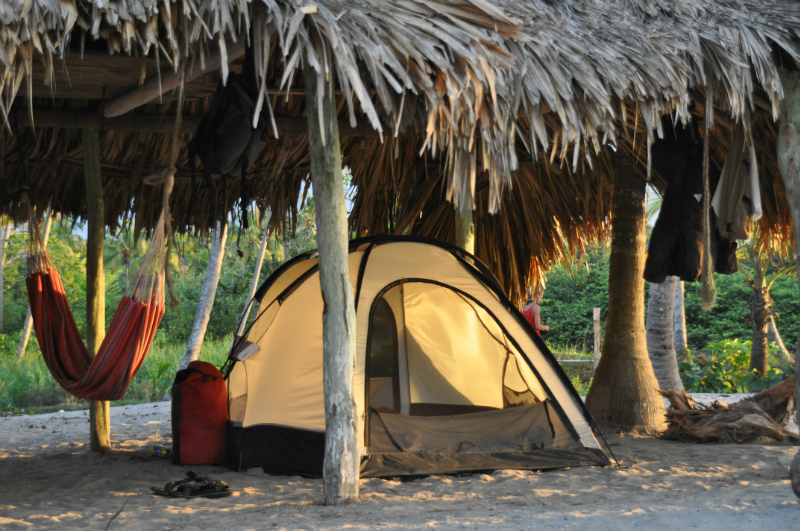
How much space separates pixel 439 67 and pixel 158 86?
4.17ft

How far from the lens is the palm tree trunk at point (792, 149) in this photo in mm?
2701

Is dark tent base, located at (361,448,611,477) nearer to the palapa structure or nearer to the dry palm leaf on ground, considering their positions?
the palapa structure

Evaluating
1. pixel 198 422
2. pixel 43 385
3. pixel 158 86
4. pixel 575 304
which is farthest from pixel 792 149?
pixel 575 304

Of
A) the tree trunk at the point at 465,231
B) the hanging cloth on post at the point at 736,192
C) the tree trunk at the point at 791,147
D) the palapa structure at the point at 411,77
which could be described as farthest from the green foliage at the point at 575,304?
the tree trunk at the point at 791,147

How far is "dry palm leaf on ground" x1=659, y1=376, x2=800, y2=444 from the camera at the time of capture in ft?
13.3

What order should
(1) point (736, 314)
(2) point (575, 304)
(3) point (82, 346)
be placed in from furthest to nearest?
1. (2) point (575, 304)
2. (1) point (736, 314)
3. (3) point (82, 346)

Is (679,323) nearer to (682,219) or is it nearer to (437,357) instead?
(682,219)

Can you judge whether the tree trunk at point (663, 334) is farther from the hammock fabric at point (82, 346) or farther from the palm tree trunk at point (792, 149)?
the hammock fabric at point (82, 346)

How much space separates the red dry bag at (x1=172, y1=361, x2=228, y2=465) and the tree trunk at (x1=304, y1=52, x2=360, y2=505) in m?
1.28

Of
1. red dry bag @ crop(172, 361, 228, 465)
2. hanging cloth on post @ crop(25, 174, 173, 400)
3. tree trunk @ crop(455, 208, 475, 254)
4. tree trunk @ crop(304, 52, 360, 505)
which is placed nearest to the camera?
tree trunk @ crop(304, 52, 360, 505)

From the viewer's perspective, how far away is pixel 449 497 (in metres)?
2.86

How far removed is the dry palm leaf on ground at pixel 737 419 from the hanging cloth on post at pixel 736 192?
1329 mm

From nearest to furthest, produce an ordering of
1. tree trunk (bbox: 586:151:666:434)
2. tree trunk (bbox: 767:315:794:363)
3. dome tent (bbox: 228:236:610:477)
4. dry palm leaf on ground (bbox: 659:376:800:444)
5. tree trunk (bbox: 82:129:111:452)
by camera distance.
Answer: dome tent (bbox: 228:236:610:477)
tree trunk (bbox: 82:129:111:452)
dry palm leaf on ground (bbox: 659:376:800:444)
tree trunk (bbox: 586:151:666:434)
tree trunk (bbox: 767:315:794:363)

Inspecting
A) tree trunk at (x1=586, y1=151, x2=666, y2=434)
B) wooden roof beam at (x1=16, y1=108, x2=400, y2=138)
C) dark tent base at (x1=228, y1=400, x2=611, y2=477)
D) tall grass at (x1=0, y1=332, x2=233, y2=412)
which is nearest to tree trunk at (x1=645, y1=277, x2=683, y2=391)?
tree trunk at (x1=586, y1=151, x2=666, y2=434)
